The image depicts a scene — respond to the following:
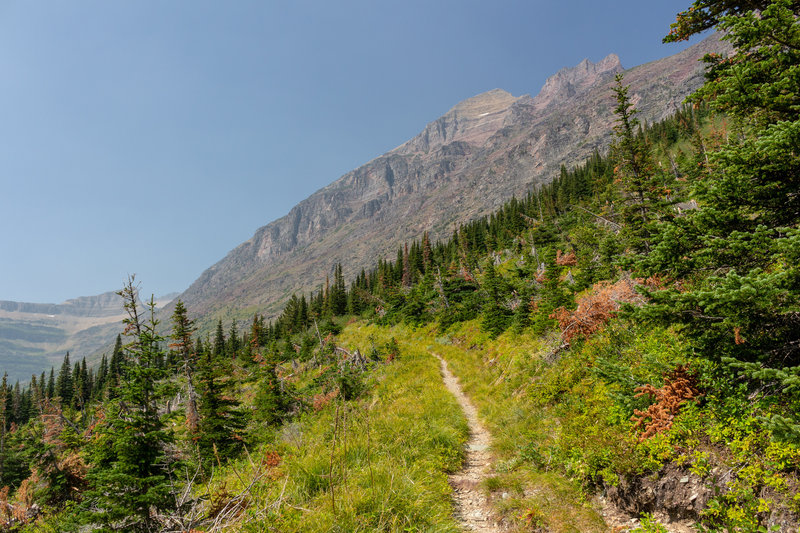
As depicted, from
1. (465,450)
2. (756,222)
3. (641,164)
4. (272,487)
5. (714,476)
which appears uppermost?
(641,164)

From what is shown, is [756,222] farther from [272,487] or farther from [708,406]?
[272,487]

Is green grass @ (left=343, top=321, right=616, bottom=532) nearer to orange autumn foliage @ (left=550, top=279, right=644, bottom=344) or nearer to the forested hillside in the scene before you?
the forested hillside

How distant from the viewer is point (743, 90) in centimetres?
468

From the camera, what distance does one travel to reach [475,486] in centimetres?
638

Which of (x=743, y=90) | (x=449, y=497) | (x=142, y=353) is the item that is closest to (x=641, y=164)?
(x=743, y=90)

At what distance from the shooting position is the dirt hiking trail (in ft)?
17.0

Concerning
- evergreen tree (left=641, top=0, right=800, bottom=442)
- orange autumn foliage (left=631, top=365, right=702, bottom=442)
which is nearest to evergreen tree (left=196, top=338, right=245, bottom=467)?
orange autumn foliage (left=631, top=365, right=702, bottom=442)

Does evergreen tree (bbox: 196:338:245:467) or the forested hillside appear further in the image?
evergreen tree (bbox: 196:338:245:467)

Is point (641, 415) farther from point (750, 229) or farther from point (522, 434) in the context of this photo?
point (522, 434)

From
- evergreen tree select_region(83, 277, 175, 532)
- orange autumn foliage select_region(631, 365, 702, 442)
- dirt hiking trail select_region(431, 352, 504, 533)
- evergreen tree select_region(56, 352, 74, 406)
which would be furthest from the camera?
evergreen tree select_region(56, 352, 74, 406)

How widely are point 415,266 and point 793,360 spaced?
67004mm

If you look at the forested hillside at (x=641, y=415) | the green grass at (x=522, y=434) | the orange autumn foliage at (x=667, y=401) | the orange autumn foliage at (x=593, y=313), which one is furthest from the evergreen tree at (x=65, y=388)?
the orange autumn foliage at (x=667, y=401)

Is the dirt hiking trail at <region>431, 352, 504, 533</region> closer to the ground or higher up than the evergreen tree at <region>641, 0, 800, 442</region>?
closer to the ground

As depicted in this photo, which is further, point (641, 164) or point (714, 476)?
point (641, 164)
